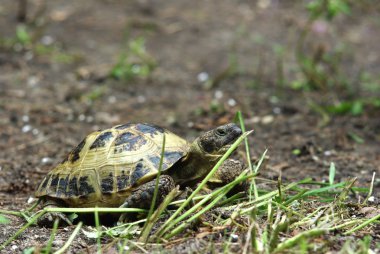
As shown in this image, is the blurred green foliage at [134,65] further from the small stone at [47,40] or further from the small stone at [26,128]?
the small stone at [26,128]

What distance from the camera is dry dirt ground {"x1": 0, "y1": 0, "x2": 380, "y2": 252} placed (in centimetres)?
435

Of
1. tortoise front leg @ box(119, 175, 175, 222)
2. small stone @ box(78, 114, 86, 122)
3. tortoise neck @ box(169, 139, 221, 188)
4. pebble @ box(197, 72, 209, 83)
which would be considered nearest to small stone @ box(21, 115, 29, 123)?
small stone @ box(78, 114, 86, 122)

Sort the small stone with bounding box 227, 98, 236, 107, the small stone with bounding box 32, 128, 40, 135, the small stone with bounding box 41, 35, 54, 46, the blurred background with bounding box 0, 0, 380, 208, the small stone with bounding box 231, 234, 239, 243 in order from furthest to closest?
the small stone with bounding box 41, 35, 54, 46
the small stone with bounding box 227, 98, 236, 107
the small stone with bounding box 32, 128, 40, 135
the blurred background with bounding box 0, 0, 380, 208
the small stone with bounding box 231, 234, 239, 243

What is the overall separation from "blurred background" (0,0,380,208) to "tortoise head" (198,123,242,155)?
31.0 inches

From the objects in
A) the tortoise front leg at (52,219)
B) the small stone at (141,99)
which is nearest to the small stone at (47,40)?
the small stone at (141,99)

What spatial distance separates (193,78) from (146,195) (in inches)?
160

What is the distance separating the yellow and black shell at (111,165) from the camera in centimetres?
297

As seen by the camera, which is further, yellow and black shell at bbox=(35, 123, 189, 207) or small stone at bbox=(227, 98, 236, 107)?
small stone at bbox=(227, 98, 236, 107)

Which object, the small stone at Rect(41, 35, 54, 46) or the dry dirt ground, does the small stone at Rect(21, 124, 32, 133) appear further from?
the small stone at Rect(41, 35, 54, 46)

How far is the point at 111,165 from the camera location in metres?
3.02

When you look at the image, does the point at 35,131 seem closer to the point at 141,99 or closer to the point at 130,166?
the point at 141,99

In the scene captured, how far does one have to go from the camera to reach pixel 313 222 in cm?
259

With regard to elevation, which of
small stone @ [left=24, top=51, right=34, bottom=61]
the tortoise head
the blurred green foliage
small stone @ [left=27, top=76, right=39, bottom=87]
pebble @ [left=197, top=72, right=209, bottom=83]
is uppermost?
the tortoise head

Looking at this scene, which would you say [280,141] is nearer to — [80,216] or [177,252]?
[80,216]
